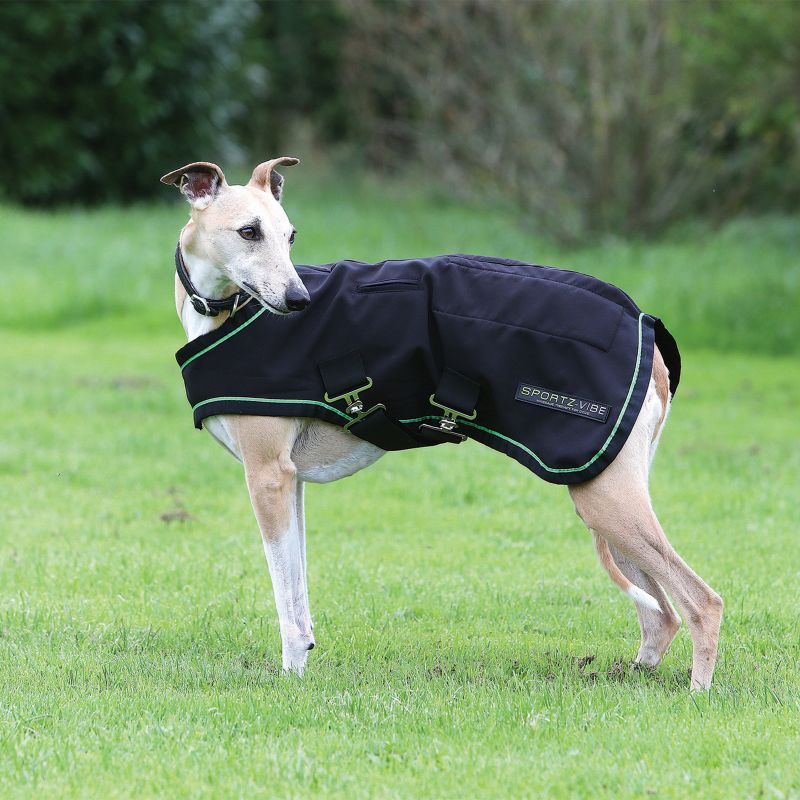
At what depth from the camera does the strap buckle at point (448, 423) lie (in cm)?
472

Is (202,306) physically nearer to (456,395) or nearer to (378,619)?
(456,395)

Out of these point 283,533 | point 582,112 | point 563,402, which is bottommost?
point 582,112

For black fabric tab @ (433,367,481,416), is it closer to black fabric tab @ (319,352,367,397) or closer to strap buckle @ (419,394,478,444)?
strap buckle @ (419,394,478,444)

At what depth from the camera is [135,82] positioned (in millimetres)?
22359

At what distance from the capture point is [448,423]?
4789 millimetres

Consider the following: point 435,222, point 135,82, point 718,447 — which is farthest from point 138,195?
point 718,447

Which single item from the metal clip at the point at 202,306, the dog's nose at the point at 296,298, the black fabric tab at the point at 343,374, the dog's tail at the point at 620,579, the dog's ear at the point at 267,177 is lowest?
the dog's tail at the point at 620,579

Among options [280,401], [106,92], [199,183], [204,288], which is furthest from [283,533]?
[106,92]

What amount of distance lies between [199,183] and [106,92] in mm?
19166

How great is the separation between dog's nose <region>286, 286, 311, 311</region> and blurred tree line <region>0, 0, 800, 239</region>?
9174 millimetres

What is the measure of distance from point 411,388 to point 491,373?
34cm

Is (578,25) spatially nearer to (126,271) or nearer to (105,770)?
(126,271)

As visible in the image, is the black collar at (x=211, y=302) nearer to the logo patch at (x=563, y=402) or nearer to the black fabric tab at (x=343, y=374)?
the black fabric tab at (x=343, y=374)

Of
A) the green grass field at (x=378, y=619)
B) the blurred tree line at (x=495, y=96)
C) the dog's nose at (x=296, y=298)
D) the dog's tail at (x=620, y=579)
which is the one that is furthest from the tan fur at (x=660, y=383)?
the blurred tree line at (x=495, y=96)
